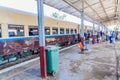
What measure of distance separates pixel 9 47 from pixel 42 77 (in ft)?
9.20

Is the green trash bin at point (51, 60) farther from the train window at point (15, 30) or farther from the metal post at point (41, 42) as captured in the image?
the train window at point (15, 30)

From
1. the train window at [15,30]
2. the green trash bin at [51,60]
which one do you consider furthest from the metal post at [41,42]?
the train window at [15,30]

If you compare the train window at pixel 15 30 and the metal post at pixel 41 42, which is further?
the train window at pixel 15 30

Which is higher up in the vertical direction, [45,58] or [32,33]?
[32,33]

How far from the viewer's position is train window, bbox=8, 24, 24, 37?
7.06 m

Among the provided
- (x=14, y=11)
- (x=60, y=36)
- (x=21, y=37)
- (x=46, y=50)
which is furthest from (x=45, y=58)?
(x=60, y=36)

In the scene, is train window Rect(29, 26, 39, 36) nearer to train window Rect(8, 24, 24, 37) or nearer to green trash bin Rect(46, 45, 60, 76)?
train window Rect(8, 24, 24, 37)

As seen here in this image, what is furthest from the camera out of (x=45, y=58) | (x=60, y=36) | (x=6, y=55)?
(x=60, y=36)

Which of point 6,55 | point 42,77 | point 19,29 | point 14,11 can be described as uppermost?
point 14,11

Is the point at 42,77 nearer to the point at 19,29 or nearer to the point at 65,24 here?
the point at 19,29

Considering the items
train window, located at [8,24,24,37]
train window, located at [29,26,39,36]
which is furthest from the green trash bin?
train window, located at [29,26,39,36]

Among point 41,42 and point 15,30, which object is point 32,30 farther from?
point 41,42

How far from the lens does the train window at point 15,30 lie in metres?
7.06

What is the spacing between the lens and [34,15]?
891cm
